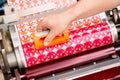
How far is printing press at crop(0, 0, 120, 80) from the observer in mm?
1630

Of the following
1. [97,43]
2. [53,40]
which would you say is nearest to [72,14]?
[53,40]

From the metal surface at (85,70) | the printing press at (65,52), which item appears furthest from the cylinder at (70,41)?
the metal surface at (85,70)

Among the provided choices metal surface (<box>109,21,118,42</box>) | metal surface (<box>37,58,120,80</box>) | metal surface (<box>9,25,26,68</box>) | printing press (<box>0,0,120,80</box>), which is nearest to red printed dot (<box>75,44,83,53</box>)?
printing press (<box>0,0,120,80</box>)

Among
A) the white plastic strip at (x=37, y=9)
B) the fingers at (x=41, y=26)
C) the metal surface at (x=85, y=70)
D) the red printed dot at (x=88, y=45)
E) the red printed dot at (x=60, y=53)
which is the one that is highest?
the white plastic strip at (x=37, y=9)

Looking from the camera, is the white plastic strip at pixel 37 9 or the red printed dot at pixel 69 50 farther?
the white plastic strip at pixel 37 9

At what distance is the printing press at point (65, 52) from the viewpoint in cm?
163

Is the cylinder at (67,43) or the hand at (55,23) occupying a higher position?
the hand at (55,23)

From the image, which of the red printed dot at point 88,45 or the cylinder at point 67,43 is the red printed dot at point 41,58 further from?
the red printed dot at point 88,45

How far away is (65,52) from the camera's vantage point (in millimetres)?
1668

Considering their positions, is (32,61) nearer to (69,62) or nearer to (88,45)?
(69,62)

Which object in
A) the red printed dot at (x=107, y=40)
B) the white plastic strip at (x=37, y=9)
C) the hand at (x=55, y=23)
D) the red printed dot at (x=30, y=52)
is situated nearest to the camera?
the hand at (x=55, y=23)

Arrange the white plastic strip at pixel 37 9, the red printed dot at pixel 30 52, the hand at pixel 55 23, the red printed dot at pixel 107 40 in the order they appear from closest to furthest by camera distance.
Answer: the hand at pixel 55 23 < the red printed dot at pixel 30 52 < the red printed dot at pixel 107 40 < the white plastic strip at pixel 37 9

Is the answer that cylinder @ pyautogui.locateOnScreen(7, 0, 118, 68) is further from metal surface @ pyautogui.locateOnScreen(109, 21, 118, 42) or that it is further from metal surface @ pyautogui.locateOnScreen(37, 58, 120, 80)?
metal surface @ pyautogui.locateOnScreen(37, 58, 120, 80)

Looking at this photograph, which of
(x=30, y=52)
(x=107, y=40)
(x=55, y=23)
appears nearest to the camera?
(x=55, y=23)
